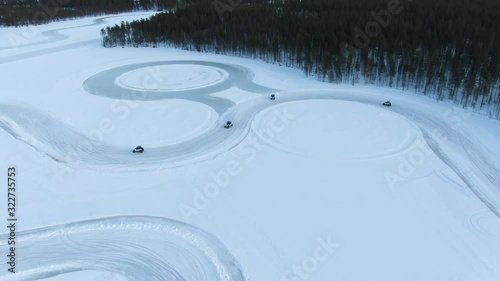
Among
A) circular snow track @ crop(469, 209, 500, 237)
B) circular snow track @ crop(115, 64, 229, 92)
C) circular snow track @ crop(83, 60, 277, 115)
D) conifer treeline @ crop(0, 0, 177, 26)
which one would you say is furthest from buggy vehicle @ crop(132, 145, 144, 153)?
conifer treeline @ crop(0, 0, 177, 26)

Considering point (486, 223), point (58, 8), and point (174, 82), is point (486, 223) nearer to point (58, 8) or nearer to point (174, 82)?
point (174, 82)

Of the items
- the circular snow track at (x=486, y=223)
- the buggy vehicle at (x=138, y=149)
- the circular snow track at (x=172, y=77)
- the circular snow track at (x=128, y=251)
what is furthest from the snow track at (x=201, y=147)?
the circular snow track at (x=172, y=77)

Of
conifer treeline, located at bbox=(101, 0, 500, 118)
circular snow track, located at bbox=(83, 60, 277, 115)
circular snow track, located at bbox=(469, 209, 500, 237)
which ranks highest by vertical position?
conifer treeline, located at bbox=(101, 0, 500, 118)

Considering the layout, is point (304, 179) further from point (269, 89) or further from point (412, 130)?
point (269, 89)

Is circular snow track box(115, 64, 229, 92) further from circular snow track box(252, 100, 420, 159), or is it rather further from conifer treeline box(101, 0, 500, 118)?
circular snow track box(252, 100, 420, 159)

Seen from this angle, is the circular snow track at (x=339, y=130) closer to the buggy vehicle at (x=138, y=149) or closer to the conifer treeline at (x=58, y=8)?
the buggy vehicle at (x=138, y=149)

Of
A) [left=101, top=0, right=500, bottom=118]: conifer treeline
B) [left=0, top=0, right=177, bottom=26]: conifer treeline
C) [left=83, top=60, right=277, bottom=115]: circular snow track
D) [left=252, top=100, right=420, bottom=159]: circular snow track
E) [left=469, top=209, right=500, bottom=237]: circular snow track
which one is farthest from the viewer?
[left=0, top=0, right=177, bottom=26]: conifer treeline
